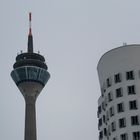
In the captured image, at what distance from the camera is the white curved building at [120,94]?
80.8 metres

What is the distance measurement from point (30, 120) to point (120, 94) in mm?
82346

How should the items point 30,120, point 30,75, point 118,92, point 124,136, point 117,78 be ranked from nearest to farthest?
point 124,136, point 118,92, point 117,78, point 30,120, point 30,75

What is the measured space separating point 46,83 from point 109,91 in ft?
302

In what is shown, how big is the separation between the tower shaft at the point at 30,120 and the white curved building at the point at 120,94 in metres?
70.6

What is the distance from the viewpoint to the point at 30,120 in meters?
160

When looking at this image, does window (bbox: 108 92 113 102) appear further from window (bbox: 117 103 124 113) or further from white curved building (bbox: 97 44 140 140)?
window (bbox: 117 103 124 113)

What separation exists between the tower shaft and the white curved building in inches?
2780

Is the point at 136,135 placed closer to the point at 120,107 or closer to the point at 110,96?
the point at 120,107

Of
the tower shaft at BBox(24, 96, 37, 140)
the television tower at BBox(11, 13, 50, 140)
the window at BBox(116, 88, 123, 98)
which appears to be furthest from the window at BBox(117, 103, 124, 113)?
the television tower at BBox(11, 13, 50, 140)

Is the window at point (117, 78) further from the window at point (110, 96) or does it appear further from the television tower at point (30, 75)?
the television tower at point (30, 75)

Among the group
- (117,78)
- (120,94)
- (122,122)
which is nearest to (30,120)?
(117,78)

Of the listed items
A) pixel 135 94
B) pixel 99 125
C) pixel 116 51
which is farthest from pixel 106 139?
pixel 116 51

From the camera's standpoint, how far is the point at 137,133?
259 feet

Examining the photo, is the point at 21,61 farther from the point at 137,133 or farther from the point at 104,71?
the point at 137,133
